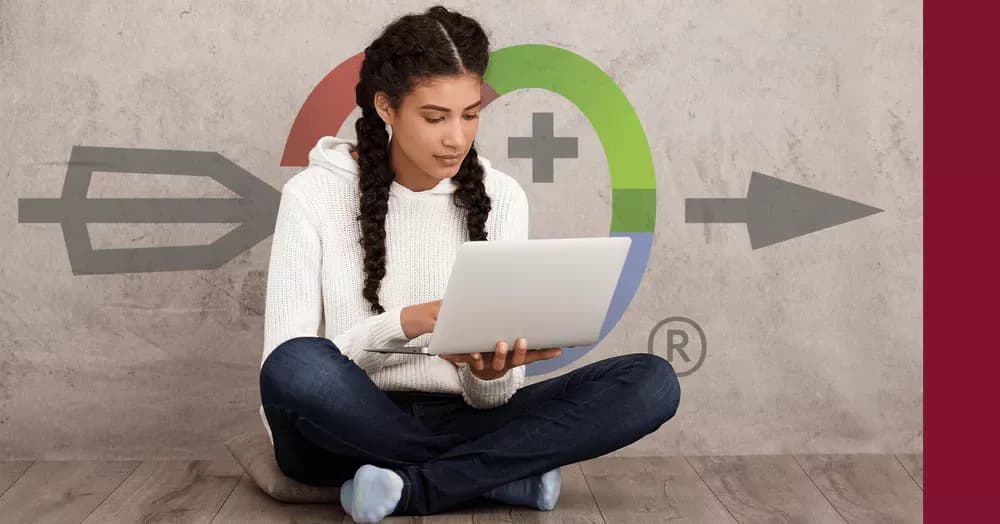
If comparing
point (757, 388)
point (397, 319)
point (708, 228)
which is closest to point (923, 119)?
point (708, 228)

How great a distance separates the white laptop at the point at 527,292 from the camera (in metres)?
1.72

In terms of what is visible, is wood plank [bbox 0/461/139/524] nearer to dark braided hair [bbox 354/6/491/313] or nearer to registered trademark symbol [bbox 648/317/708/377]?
dark braided hair [bbox 354/6/491/313]

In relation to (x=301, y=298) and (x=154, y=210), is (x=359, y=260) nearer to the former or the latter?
(x=301, y=298)

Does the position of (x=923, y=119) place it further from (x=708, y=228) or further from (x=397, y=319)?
(x=397, y=319)

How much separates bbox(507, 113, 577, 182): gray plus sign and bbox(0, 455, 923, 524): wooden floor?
2.18ft

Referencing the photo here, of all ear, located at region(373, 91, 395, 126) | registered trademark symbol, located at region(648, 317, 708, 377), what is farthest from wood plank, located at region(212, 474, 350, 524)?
registered trademark symbol, located at region(648, 317, 708, 377)

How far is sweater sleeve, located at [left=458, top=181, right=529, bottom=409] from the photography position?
207 cm

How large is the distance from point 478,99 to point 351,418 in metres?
0.60

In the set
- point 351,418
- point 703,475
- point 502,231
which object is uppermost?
point 502,231

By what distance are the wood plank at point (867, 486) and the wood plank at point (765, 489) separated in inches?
1.2

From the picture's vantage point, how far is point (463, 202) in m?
2.17

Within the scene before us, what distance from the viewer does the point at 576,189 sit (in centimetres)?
255

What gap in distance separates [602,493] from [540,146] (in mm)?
795

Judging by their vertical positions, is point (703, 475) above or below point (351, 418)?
below
